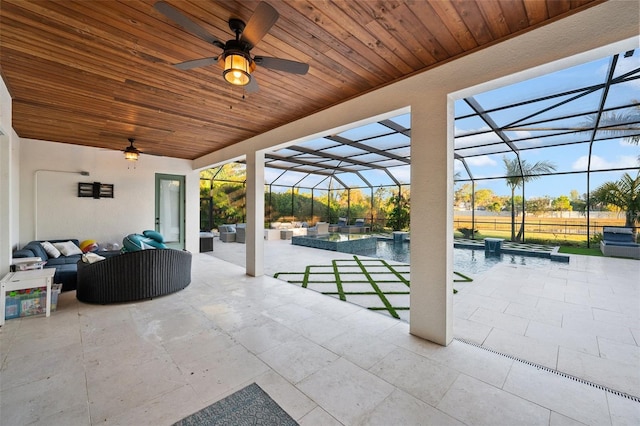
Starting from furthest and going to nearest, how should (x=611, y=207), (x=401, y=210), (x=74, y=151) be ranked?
(x=401, y=210) → (x=611, y=207) → (x=74, y=151)

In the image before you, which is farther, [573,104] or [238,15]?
[573,104]

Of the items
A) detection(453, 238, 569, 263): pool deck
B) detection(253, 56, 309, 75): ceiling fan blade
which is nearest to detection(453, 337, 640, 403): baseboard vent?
detection(253, 56, 309, 75): ceiling fan blade

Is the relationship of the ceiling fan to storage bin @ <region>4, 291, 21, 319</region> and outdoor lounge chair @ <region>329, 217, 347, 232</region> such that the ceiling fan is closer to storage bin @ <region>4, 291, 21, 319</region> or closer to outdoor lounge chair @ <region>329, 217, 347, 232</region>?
storage bin @ <region>4, 291, 21, 319</region>

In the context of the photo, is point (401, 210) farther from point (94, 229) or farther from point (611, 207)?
point (94, 229)

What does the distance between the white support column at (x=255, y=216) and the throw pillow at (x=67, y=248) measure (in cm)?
347

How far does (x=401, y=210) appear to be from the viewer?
12453 millimetres

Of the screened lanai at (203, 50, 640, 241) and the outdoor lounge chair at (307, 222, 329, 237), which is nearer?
the screened lanai at (203, 50, 640, 241)

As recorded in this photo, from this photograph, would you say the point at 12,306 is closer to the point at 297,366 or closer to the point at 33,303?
the point at 33,303

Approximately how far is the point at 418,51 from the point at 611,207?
10.1 metres

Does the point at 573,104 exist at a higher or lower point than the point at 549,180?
higher

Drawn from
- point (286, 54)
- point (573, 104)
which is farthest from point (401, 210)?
point (286, 54)

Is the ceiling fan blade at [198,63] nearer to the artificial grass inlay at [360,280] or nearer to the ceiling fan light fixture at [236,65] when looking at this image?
the ceiling fan light fixture at [236,65]

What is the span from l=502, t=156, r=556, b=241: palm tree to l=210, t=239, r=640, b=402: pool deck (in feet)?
13.9

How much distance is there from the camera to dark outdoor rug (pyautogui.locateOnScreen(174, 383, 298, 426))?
5.37ft
